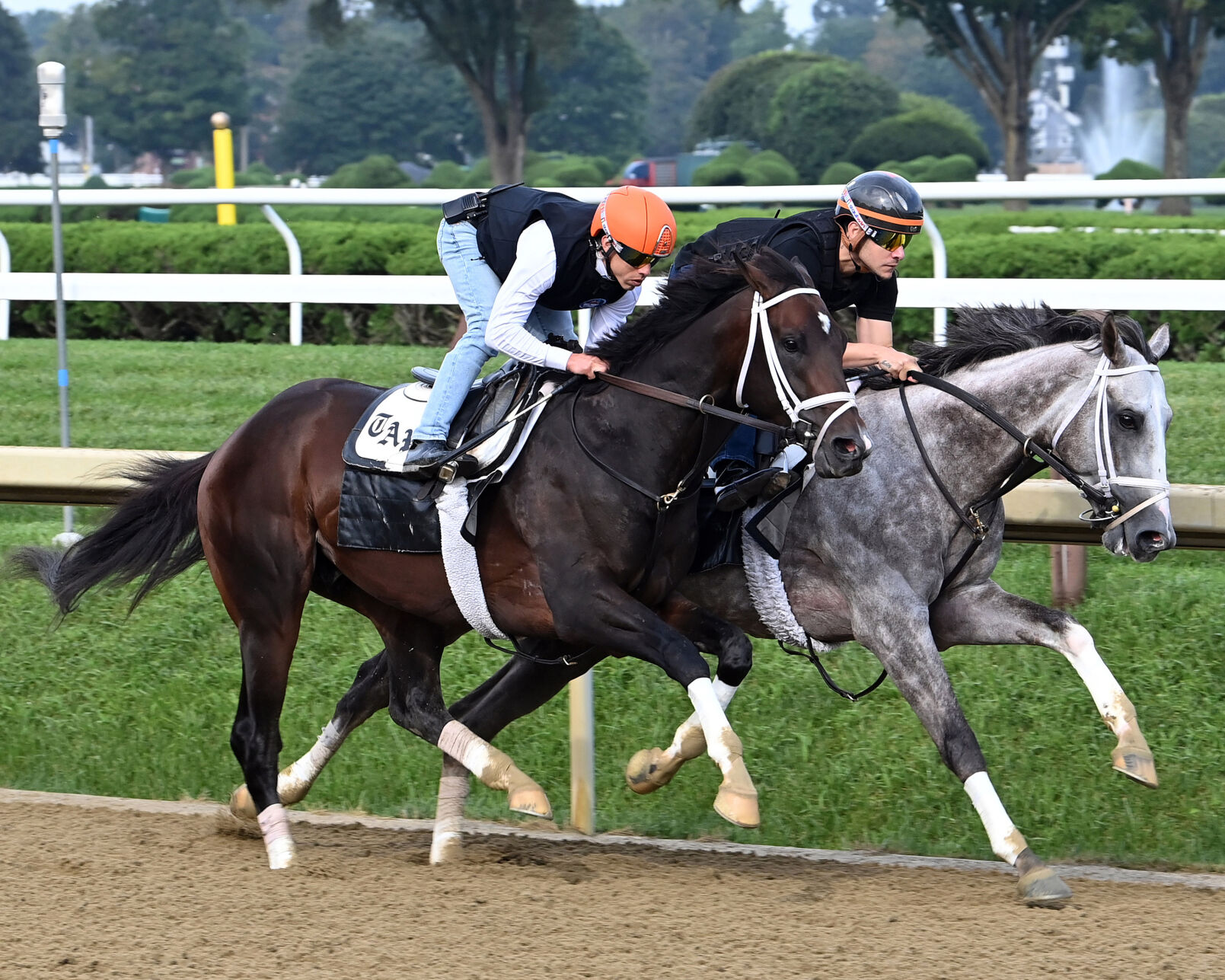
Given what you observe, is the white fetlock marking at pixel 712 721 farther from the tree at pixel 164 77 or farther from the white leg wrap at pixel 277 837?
the tree at pixel 164 77

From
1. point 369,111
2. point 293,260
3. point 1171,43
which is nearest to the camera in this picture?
point 293,260

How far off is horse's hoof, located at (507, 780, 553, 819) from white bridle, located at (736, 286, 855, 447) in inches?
45.5

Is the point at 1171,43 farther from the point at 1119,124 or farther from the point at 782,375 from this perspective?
the point at 1119,124

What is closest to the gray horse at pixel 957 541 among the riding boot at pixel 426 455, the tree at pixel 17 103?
the riding boot at pixel 426 455

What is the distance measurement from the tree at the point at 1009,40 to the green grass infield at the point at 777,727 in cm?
2384

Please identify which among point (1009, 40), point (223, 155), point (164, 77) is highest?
point (164, 77)

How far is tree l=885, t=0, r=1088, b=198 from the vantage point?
97.3 ft

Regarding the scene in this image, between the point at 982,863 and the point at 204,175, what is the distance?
43.0 m

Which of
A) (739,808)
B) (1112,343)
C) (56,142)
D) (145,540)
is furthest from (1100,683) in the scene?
(56,142)

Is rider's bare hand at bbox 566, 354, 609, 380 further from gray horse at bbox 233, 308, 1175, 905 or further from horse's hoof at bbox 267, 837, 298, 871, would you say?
horse's hoof at bbox 267, 837, 298, 871

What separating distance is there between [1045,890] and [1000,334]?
1.54m

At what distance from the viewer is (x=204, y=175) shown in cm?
4491

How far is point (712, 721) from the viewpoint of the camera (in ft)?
13.2

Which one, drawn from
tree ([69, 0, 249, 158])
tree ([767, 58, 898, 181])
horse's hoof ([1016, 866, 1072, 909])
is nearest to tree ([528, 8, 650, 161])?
tree ([69, 0, 249, 158])
